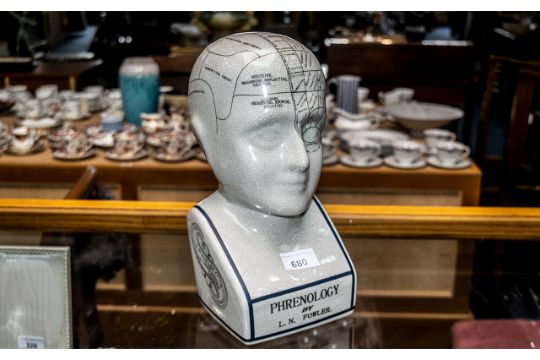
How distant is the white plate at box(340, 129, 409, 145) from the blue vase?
770 mm

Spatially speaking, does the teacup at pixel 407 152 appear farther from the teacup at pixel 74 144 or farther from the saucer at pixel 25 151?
the saucer at pixel 25 151

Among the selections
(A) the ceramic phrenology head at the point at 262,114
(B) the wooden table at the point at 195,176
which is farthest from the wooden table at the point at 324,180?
(A) the ceramic phrenology head at the point at 262,114

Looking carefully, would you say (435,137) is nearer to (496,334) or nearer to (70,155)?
(496,334)

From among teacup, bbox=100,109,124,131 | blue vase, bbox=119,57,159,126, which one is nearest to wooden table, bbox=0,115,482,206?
teacup, bbox=100,109,124,131

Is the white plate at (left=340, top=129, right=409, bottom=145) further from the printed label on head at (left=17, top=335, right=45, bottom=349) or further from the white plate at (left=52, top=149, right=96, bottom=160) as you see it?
the printed label on head at (left=17, top=335, right=45, bottom=349)

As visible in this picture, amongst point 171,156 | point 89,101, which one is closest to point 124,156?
point 171,156

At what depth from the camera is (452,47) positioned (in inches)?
153

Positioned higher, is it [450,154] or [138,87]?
[138,87]

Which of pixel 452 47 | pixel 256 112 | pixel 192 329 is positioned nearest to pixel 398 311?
pixel 192 329

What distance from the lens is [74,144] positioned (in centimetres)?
207

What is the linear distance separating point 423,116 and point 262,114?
1.53 m

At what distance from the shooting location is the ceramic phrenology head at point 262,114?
972 millimetres

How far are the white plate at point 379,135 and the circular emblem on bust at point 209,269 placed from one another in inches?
44.6

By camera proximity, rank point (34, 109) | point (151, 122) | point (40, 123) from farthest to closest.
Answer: point (34, 109)
point (40, 123)
point (151, 122)
